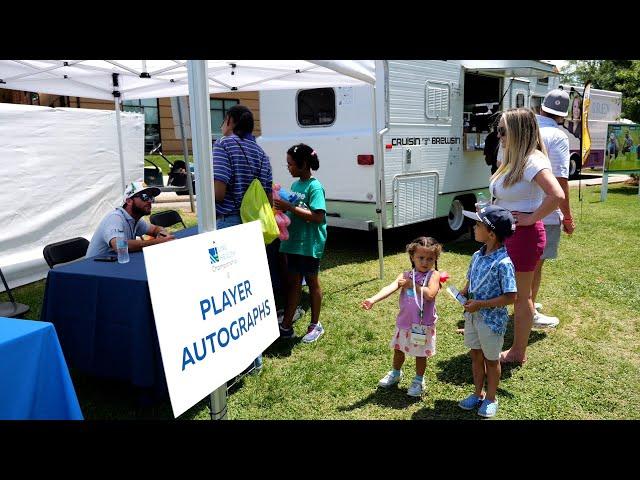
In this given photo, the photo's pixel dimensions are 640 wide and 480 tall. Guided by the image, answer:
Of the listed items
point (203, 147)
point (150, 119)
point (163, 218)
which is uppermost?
point (150, 119)

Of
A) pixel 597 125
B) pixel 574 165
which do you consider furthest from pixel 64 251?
pixel 597 125

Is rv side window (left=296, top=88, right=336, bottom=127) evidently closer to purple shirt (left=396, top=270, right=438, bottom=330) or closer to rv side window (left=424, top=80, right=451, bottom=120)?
rv side window (left=424, top=80, right=451, bottom=120)

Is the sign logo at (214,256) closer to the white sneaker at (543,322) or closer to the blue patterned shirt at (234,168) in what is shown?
the blue patterned shirt at (234,168)

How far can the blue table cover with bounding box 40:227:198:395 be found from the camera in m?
2.84

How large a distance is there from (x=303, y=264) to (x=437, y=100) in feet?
13.3

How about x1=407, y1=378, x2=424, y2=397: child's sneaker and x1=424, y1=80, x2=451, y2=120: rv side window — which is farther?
x1=424, y1=80, x2=451, y2=120: rv side window

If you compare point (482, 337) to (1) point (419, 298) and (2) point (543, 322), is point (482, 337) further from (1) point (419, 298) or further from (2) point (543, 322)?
(2) point (543, 322)

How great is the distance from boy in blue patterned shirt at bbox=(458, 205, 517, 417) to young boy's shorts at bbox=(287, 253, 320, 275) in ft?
4.41

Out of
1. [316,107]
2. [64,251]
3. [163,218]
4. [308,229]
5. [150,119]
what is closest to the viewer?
[308,229]

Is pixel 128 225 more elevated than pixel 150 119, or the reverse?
pixel 150 119

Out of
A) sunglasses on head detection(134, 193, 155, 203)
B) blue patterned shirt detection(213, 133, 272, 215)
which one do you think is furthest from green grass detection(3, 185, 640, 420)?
sunglasses on head detection(134, 193, 155, 203)

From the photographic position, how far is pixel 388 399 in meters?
3.19

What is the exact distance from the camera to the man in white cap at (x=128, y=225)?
357cm
